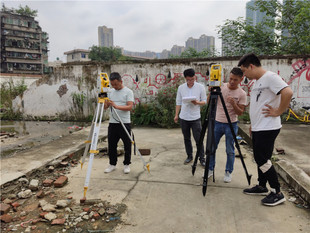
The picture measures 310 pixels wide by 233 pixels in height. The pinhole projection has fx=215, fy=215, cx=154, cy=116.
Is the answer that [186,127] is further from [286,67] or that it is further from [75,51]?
[75,51]

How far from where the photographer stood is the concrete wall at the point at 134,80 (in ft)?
23.5

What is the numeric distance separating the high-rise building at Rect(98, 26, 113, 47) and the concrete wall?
288 feet

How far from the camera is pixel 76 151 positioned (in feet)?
14.0

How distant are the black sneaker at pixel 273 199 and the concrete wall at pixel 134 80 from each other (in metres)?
5.21

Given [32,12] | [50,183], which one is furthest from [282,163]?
[32,12]

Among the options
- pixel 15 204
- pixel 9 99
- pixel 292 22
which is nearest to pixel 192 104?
pixel 15 204

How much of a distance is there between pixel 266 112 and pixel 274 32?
11.1 meters

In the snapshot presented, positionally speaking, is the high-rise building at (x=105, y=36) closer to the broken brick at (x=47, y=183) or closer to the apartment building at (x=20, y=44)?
the apartment building at (x=20, y=44)

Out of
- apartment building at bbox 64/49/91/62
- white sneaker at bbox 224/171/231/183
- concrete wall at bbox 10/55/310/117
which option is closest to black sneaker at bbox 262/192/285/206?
white sneaker at bbox 224/171/231/183

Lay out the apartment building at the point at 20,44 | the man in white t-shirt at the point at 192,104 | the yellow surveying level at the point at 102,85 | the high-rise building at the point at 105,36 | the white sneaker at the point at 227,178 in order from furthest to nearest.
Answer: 1. the high-rise building at the point at 105,36
2. the apartment building at the point at 20,44
3. the man in white t-shirt at the point at 192,104
4. the white sneaker at the point at 227,178
5. the yellow surveying level at the point at 102,85

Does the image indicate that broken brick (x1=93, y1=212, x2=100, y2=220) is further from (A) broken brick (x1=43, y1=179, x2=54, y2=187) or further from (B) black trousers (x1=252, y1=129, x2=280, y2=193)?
(B) black trousers (x1=252, y1=129, x2=280, y2=193)

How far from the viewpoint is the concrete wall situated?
716 cm

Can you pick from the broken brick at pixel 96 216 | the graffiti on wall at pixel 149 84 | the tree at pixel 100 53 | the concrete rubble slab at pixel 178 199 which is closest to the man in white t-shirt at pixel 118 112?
the concrete rubble slab at pixel 178 199

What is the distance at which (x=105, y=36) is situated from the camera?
92062 mm
